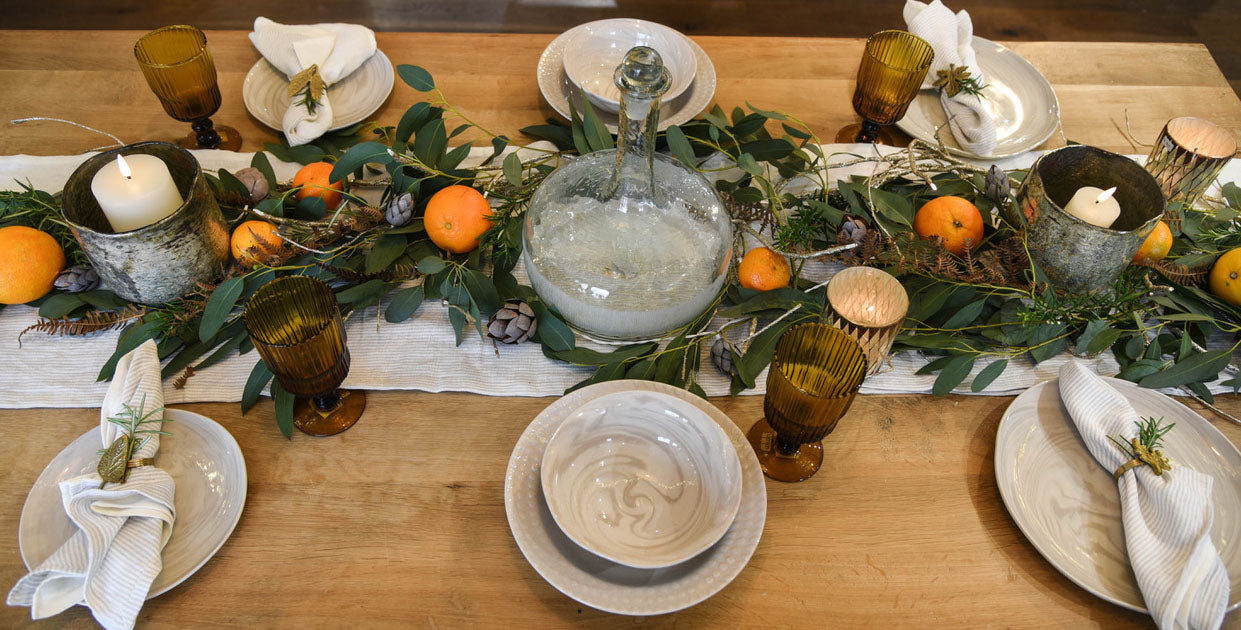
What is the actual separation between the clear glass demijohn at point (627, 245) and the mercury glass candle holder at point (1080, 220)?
0.34m

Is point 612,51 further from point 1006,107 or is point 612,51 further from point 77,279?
point 77,279

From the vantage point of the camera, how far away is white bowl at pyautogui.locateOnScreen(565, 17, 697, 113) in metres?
1.14

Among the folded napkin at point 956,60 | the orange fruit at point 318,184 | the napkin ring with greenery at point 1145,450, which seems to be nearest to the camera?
the napkin ring with greenery at point 1145,450

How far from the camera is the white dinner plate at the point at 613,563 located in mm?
637

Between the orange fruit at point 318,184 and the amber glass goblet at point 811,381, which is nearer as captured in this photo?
the amber glass goblet at point 811,381

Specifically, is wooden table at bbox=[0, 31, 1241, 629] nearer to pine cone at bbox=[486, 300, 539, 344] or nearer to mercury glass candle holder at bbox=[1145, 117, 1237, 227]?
pine cone at bbox=[486, 300, 539, 344]

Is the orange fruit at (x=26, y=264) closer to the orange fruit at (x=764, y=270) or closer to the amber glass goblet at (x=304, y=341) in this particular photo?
the amber glass goblet at (x=304, y=341)

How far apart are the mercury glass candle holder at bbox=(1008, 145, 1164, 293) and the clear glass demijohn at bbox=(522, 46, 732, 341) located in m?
0.34

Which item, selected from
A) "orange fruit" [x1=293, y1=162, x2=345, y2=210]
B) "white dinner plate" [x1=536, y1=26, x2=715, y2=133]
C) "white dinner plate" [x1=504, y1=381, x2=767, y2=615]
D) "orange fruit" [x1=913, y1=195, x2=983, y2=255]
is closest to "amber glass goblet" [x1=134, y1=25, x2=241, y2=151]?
"orange fruit" [x1=293, y1=162, x2=345, y2=210]

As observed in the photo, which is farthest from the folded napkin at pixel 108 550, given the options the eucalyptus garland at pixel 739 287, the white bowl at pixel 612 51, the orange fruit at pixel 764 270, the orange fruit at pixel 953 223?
the orange fruit at pixel 953 223

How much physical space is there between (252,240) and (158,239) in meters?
0.10

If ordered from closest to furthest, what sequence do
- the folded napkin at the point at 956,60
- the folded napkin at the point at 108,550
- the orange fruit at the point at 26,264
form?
the folded napkin at the point at 108,550 < the orange fruit at the point at 26,264 < the folded napkin at the point at 956,60

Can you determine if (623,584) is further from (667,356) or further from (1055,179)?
(1055,179)

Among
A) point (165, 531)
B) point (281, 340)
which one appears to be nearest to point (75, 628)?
point (165, 531)
